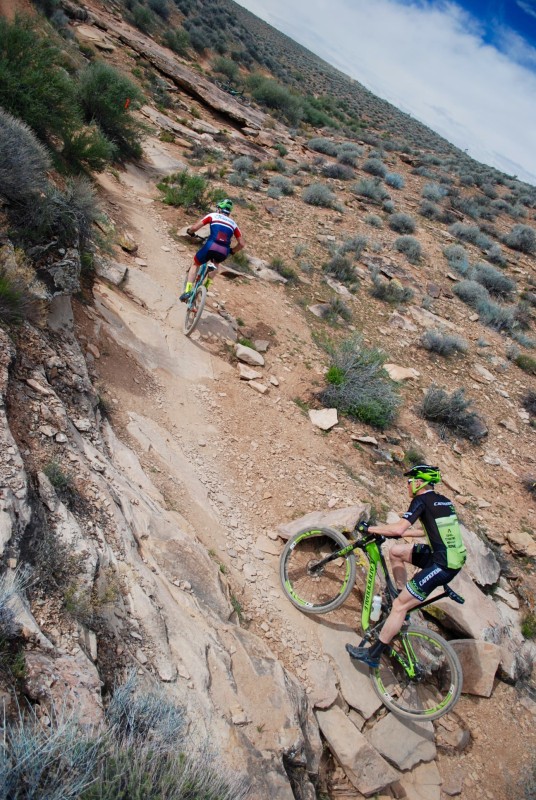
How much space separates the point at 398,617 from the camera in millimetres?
4258

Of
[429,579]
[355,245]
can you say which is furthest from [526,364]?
[429,579]

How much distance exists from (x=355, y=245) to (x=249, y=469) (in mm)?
10772

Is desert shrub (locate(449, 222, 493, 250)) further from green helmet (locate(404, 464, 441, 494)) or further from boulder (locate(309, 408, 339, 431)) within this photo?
green helmet (locate(404, 464, 441, 494))

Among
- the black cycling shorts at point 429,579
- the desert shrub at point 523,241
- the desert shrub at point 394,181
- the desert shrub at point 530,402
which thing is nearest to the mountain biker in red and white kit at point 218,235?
the black cycling shorts at point 429,579

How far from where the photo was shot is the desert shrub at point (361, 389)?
792cm

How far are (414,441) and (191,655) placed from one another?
20.8ft

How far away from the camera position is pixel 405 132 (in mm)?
41406

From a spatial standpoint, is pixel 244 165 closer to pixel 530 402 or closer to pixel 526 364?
pixel 526 364

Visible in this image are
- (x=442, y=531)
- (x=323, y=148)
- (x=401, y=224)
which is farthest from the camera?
(x=323, y=148)

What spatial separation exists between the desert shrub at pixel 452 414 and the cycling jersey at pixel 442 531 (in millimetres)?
5255

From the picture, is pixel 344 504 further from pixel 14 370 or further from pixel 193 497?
pixel 14 370

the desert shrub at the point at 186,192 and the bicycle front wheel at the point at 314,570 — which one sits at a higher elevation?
the desert shrub at the point at 186,192

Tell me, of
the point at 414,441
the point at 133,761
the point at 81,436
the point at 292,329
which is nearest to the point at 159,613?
the point at 133,761

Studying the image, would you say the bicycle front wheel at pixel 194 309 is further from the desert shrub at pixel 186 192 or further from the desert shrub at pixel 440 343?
the desert shrub at pixel 440 343
